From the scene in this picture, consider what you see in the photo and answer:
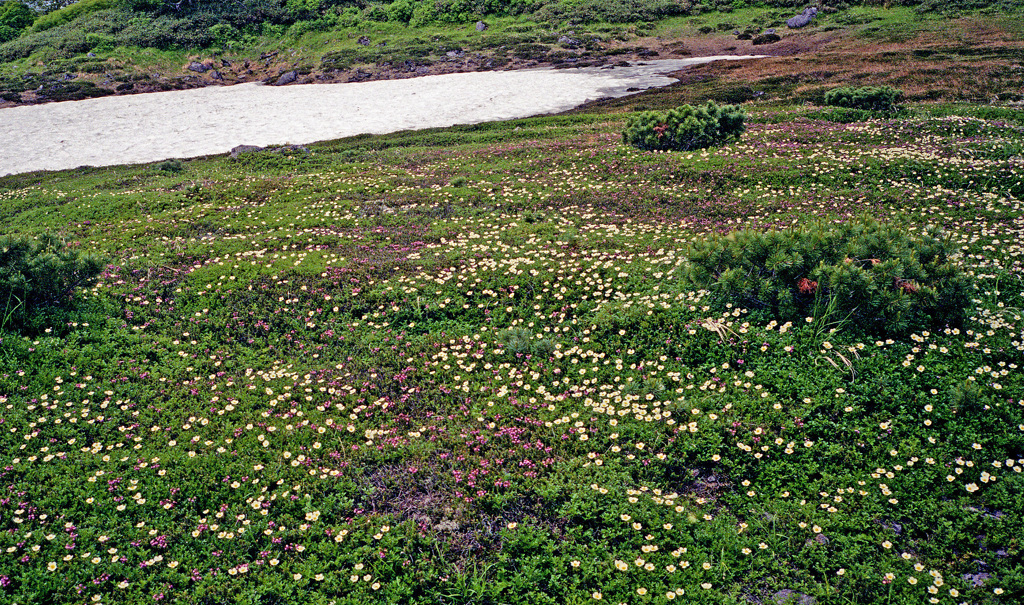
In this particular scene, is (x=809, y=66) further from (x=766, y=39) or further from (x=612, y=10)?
(x=612, y=10)

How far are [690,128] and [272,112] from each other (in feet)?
111

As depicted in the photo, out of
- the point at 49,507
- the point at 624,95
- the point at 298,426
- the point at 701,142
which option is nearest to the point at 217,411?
the point at 298,426

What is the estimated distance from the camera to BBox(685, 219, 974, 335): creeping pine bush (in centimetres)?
844

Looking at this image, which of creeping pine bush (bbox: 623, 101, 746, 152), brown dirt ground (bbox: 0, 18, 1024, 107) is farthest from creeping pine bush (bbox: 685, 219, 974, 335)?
brown dirt ground (bbox: 0, 18, 1024, 107)

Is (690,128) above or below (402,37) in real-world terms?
below

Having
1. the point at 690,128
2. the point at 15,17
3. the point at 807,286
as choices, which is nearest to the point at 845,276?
the point at 807,286

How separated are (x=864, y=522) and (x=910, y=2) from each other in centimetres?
8111

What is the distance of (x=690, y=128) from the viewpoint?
2064 cm

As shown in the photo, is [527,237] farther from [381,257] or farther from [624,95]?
[624,95]

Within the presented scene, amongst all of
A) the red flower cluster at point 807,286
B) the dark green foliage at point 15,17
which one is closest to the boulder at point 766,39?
the red flower cluster at point 807,286

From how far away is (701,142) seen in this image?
21.0 metres

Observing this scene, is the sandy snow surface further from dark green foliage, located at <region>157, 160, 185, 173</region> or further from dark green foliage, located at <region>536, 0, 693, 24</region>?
dark green foliage, located at <region>536, 0, 693, 24</region>

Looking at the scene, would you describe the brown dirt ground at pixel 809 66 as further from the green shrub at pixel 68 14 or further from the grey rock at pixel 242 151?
the green shrub at pixel 68 14

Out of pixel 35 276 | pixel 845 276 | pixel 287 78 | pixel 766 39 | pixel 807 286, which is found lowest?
pixel 807 286
